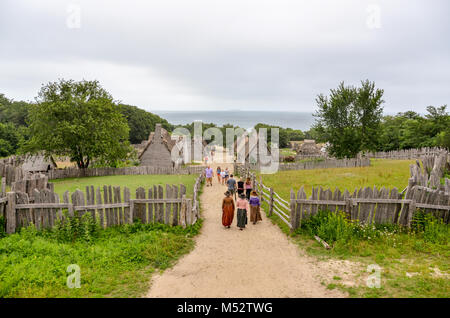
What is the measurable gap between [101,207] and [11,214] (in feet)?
9.47

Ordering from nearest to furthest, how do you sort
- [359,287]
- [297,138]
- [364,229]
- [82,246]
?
[359,287]
[82,246]
[364,229]
[297,138]

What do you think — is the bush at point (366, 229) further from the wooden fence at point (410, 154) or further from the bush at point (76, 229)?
the wooden fence at point (410, 154)

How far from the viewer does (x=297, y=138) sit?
141 metres

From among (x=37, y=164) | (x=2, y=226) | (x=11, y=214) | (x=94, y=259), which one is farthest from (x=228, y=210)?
(x=37, y=164)

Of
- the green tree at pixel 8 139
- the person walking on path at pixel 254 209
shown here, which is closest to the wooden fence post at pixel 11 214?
the person walking on path at pixel 254 209

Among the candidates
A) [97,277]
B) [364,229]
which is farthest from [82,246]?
[364,229]

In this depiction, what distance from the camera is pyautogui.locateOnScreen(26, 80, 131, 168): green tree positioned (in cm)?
3098

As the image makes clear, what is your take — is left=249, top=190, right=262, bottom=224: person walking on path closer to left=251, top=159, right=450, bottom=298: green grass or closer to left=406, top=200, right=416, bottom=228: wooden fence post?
left=251, top=159, right=450, bottom=298: green grass

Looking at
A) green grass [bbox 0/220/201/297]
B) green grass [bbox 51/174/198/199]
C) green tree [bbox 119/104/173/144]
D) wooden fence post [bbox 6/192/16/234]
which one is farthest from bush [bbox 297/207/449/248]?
green tree [bbox 119/104/173/144]

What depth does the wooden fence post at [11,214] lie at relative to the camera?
941cm

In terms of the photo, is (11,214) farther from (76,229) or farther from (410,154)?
(410,154)

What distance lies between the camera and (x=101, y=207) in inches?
394
